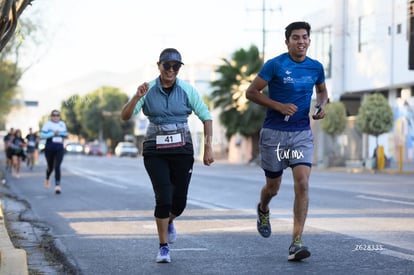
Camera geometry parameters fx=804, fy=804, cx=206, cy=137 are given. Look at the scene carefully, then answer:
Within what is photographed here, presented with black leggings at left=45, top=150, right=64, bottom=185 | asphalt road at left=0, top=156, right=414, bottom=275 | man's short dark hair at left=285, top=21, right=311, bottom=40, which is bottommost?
asphalt road at left=0, top=156, right=414, bottom=275

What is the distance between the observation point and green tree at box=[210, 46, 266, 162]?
50.9 meters

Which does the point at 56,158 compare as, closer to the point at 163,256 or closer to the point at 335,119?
the point at 163,256

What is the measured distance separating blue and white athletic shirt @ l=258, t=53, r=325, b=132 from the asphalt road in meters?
1.21

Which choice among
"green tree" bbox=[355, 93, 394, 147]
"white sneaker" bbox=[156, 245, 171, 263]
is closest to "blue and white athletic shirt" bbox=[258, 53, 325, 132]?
"white sneaker" bbox=[156, 245, 171, 263]

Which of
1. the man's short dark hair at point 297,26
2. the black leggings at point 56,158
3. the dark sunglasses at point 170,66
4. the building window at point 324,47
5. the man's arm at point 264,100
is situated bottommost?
the black leggings at point 56,158

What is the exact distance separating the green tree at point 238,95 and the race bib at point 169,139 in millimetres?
43064

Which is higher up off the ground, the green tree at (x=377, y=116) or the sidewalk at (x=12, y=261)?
the green tree at (x=377, y=116)

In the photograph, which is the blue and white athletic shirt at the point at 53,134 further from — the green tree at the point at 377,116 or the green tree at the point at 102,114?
the green tree at the point at 102,114

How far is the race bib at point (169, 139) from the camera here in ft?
23.4

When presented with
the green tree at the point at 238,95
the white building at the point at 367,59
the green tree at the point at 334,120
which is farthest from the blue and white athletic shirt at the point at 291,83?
the green tree at the point at 238,95

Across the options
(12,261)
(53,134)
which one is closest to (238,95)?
(53,134)

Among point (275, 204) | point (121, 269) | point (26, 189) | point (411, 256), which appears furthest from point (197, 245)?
point (26, 189)

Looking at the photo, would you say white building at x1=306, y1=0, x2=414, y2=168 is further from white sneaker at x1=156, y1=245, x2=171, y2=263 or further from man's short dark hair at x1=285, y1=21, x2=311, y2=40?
white sneaker at x1=156, y1=245, x2=171, y2=263

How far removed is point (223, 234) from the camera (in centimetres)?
916
